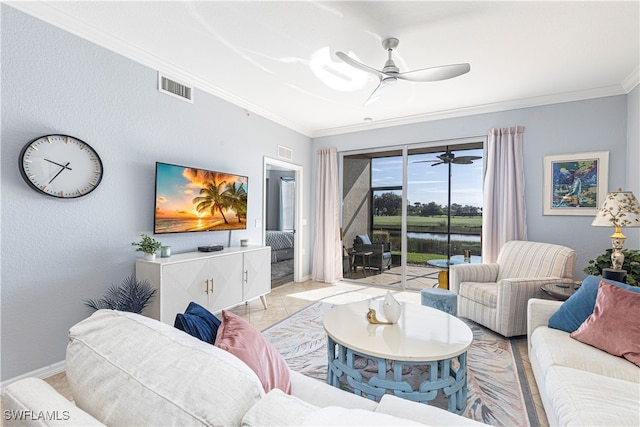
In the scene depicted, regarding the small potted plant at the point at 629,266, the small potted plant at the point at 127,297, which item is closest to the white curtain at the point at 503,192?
the small potted plant at the point at 629,266

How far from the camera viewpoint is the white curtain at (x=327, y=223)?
5.19 m

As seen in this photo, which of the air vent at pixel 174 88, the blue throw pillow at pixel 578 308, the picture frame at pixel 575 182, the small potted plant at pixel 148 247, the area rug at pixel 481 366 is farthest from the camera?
the picture frame at pixel 575 182

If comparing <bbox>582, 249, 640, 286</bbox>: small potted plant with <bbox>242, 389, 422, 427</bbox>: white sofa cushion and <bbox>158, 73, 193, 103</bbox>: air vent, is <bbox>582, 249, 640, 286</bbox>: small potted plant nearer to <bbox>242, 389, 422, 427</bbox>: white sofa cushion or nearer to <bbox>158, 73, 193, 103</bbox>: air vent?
<bbox>242, 389, 422, 427</bbox>: white sofa cushion

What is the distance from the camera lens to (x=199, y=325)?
1129 mm

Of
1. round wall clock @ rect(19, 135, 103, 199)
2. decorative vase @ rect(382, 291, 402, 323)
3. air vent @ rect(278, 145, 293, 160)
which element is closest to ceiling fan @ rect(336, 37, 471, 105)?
decorative vase @ rect(382, 291, 402, 323)

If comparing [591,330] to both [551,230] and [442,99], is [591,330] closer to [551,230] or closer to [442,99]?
[551,230]

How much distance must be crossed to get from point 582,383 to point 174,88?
3827mm

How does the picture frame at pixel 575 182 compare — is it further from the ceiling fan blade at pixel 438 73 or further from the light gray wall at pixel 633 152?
the ceiling fan blade at pixel 438 73

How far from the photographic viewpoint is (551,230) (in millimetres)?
3744

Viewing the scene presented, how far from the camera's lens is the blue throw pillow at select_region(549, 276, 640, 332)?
196 centimetres

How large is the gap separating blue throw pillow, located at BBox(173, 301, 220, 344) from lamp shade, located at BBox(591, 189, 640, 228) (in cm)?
330

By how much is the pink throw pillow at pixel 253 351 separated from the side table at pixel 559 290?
96.4 inches

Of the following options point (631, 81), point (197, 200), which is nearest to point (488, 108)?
point (631, 81)

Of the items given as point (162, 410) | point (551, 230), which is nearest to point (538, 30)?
point (551, 230)
